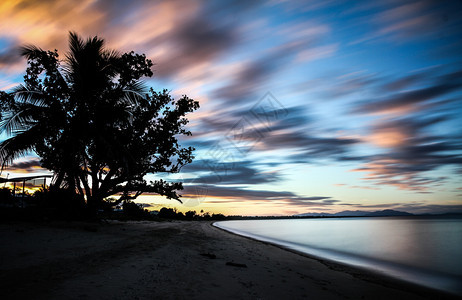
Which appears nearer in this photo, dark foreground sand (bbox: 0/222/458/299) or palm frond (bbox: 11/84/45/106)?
dark foreground sand (bbox: 0/222/458/299)

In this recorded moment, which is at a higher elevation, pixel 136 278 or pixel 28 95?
pixel 28 95

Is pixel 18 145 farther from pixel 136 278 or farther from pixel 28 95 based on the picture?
pixel 136 278

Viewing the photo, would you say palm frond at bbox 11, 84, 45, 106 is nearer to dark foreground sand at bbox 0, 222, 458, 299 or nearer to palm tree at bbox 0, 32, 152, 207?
palm tree at bbox 0, 32, 152, 207

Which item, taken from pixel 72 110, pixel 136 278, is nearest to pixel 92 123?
pixel 72 110

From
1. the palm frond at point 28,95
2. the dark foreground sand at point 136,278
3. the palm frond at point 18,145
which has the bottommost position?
the dark foreground sand at point 136,278

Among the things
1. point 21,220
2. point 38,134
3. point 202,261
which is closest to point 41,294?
point 202,261

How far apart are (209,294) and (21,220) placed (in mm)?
12255

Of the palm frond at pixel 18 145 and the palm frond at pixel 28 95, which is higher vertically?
the palm frond at pixel 28 95

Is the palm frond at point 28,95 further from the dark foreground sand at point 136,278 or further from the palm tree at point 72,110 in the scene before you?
the dark foreground sand at point 136,278

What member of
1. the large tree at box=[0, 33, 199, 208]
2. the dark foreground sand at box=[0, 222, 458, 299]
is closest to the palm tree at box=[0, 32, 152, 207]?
the large tree at box=[0, 33, 199, 208]

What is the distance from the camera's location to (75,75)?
47.0 feet

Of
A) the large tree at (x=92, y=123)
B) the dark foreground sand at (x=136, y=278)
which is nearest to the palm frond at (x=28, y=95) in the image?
the large tree at (x=92, y=123)

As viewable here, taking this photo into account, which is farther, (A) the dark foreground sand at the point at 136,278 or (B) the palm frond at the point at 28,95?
(B) the palm frond at the point at 28,95

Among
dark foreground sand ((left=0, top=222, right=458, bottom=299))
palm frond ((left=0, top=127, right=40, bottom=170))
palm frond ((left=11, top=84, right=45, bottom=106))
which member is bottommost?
dark foreground sand ((left=0, top=222, right=458, bottom=299))
